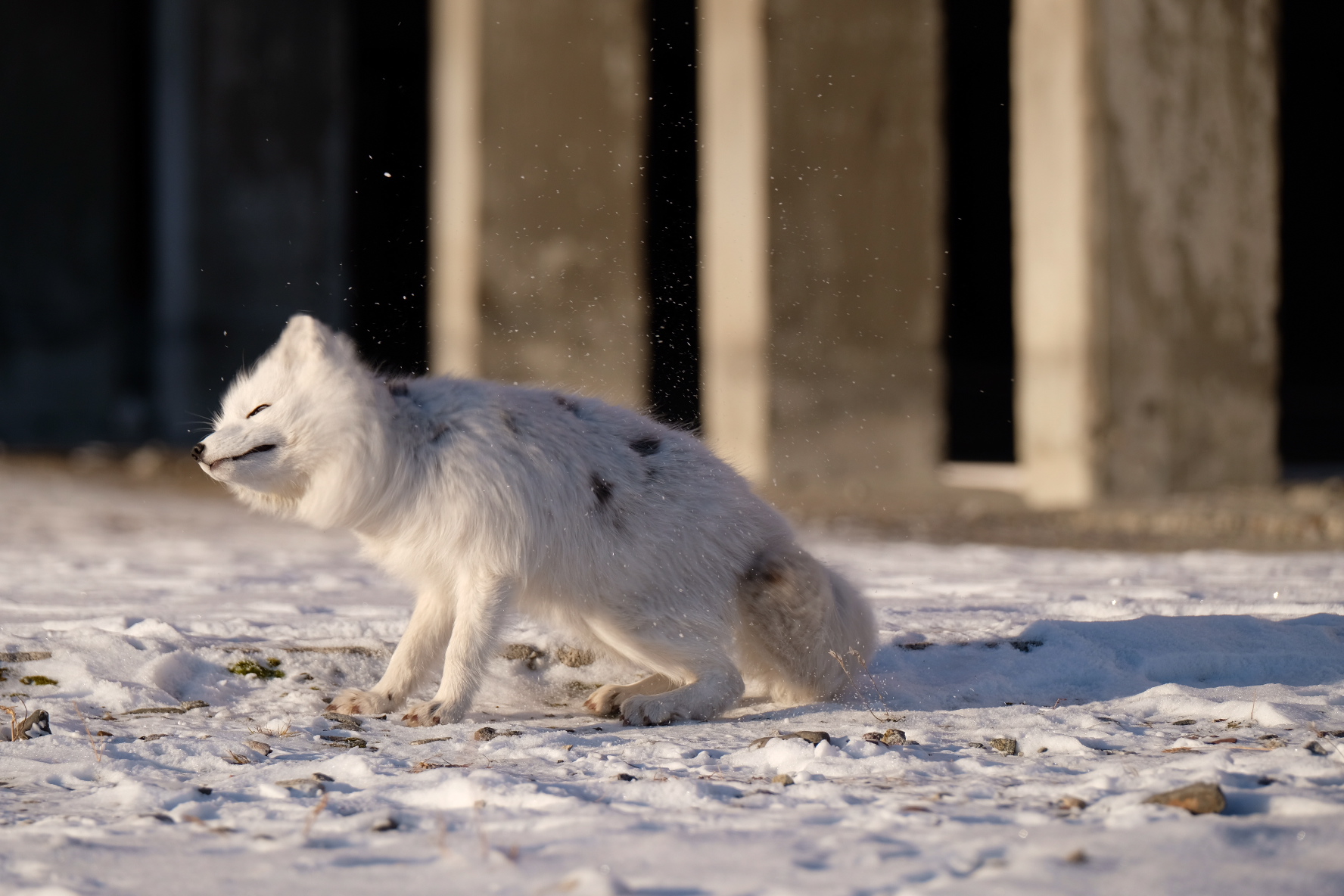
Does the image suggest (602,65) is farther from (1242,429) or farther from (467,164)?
(1242,429)

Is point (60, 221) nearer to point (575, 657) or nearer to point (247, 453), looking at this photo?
point (575, 657)

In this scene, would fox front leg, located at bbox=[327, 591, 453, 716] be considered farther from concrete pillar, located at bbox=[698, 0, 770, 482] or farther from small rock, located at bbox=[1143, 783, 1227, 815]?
Result: concrete pillar, located at bbox=[698, 0, 770, 482]

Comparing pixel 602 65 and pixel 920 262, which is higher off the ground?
pixel 602 65

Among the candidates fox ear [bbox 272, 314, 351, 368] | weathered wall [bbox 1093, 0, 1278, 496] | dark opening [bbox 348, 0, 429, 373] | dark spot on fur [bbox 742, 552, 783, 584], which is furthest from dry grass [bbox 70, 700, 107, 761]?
dark opening [bbox 348, 0, 429, 373]

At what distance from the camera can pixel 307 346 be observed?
3.78m

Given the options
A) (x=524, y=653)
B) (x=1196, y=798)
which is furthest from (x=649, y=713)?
Answer: (x=1196, y=798)

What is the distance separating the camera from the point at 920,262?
9750mm

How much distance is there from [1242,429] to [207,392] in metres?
9.71

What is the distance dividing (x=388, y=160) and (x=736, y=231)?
7.50m

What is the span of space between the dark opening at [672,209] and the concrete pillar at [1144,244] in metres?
3.88

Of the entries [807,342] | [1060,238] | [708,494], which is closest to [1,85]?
[807,342]

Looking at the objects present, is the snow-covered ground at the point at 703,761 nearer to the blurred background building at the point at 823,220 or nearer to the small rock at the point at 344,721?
the small rock at the point at 344,721

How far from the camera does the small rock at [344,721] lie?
364cm

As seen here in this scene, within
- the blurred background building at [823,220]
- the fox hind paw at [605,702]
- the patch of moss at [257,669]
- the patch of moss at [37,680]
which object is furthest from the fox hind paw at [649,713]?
the blurred background building at [823,220]
